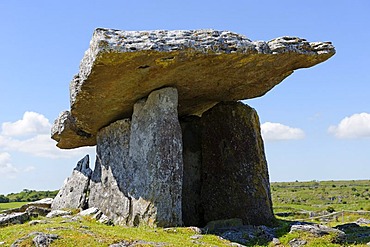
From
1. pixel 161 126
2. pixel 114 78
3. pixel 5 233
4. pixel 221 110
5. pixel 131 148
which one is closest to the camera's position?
pixel 5 233

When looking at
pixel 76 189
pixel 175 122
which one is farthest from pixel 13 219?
pixel 175 122

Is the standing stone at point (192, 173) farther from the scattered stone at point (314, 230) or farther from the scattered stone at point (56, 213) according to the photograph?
the scattered stone at point (314, 230)

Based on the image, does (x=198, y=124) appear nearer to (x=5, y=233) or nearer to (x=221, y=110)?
(x=221, y=110)

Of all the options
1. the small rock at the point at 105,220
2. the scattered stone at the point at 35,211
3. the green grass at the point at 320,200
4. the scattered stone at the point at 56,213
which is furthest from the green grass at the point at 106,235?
the green grass at the point at 320,200

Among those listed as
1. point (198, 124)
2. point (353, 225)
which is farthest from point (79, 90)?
point (353, 225)

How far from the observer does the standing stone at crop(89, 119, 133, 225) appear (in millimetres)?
17750

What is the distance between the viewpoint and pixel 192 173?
20.4 meters

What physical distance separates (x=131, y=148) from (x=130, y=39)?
5.06m

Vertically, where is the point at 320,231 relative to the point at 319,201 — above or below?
below

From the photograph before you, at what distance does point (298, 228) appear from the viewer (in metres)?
14.8

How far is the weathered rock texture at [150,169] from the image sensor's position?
52.5 ft

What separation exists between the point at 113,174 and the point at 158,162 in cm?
365

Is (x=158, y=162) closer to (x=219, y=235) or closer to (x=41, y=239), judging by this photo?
(x=219, y=235)

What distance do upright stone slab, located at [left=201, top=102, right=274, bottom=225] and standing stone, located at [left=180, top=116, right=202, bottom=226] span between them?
1.28 ft
